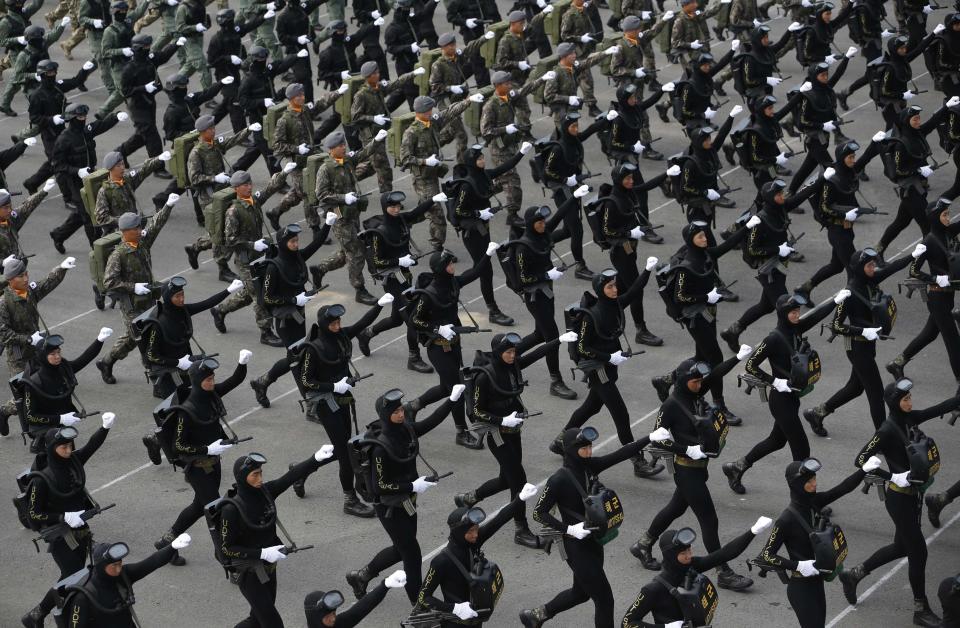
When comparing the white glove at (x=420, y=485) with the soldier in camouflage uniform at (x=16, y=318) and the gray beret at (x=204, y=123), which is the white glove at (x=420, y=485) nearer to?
the soldier in camouflage uniform at (x=16, y=318)

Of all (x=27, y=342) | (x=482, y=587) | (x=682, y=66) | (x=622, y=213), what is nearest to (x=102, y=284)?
(x=27, y=342)

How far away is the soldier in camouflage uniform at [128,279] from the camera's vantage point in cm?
1933

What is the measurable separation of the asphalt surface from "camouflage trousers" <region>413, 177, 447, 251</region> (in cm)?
88

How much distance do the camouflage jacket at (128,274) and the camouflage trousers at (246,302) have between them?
1188 millimetres

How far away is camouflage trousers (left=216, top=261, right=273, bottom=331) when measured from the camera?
20422mm

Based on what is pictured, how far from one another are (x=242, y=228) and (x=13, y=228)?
9.23 feet

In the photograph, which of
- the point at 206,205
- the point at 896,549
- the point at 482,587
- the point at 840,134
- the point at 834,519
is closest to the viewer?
the point at 482,587

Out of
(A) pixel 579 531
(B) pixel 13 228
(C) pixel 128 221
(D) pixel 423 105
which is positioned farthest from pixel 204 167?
(A) pixel 579 531

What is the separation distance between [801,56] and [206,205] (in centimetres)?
1064

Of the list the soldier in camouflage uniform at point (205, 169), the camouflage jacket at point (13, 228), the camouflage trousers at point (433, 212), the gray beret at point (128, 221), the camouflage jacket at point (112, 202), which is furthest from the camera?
the soldier in camouflage uniform at point (205, 169)

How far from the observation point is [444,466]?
58.1 feet

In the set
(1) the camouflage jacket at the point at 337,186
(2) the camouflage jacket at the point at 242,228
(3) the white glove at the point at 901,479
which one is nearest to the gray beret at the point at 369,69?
(1) the camouflage jacket at the point at 337,186

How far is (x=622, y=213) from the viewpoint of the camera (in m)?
19.7

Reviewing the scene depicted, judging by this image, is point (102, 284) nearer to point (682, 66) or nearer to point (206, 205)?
point (206, 205)
